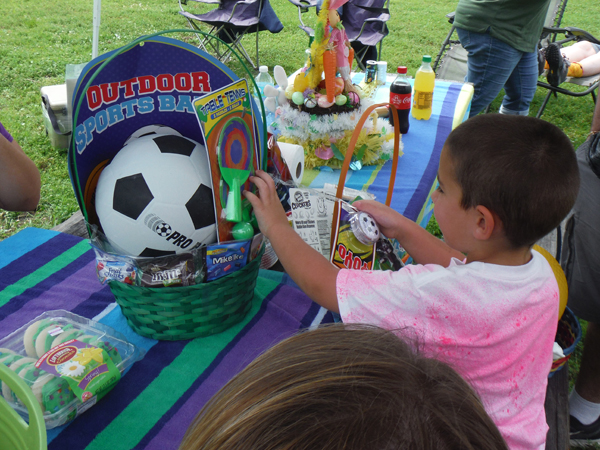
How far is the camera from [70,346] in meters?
0.79

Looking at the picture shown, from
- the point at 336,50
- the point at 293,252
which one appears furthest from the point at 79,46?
the point at 293,252

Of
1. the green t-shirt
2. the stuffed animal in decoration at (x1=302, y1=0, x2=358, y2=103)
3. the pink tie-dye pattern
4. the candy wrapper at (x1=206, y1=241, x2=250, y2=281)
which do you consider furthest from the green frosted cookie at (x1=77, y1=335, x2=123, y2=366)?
the green t-shirt

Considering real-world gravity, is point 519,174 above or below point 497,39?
above

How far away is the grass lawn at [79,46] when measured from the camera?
3.08 meters

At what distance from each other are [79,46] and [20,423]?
5933mm

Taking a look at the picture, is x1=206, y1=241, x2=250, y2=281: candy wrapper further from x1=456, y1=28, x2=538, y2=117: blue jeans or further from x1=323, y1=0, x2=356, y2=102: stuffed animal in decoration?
x1=456, y1=28, x2=538, y2=117: blue jeans

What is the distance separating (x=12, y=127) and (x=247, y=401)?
3.97m

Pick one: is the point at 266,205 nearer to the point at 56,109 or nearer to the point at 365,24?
the point at 56,109

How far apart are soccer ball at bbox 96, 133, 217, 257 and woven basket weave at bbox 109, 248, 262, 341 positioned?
0.27ft

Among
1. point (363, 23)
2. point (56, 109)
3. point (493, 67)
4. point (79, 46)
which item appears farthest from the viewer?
point (79, 46)

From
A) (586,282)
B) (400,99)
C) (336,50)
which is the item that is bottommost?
(586,282)

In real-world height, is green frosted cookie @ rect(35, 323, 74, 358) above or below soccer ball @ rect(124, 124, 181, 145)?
below

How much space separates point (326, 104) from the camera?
1.53 meters

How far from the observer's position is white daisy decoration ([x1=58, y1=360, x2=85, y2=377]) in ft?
2.45
